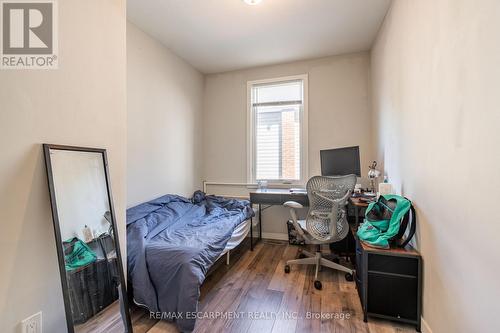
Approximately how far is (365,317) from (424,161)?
126 centimetres

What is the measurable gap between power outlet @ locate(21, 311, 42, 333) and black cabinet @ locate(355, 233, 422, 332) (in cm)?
203

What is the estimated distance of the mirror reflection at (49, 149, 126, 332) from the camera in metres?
1.16

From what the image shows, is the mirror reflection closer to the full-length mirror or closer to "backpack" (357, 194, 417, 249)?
the full-length mirror

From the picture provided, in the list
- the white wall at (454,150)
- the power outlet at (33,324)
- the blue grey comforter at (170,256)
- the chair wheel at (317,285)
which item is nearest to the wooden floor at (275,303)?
the chair wheel at (317,285)

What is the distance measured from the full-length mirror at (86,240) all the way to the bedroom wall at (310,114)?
8.20 feet

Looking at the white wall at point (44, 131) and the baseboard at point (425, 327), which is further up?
the white wall at point (44, 131)

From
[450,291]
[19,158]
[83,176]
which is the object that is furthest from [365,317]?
[19,158]

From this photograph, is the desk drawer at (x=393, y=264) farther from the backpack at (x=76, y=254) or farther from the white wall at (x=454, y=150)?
the backpack at (x=76, y=254)

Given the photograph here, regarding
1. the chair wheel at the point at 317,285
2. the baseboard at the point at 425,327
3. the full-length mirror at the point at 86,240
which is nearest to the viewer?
the full-length mirror at the point at 86,240

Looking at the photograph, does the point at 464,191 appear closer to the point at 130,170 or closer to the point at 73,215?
the point at 73,215

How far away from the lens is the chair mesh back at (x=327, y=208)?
2.24m

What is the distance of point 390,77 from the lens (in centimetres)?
226

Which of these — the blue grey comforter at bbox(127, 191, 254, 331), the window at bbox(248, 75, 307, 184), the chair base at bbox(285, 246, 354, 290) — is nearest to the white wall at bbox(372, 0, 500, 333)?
the chair base at bbox(285, 246, 354, 290)

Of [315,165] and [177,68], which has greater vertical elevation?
[177,68]
